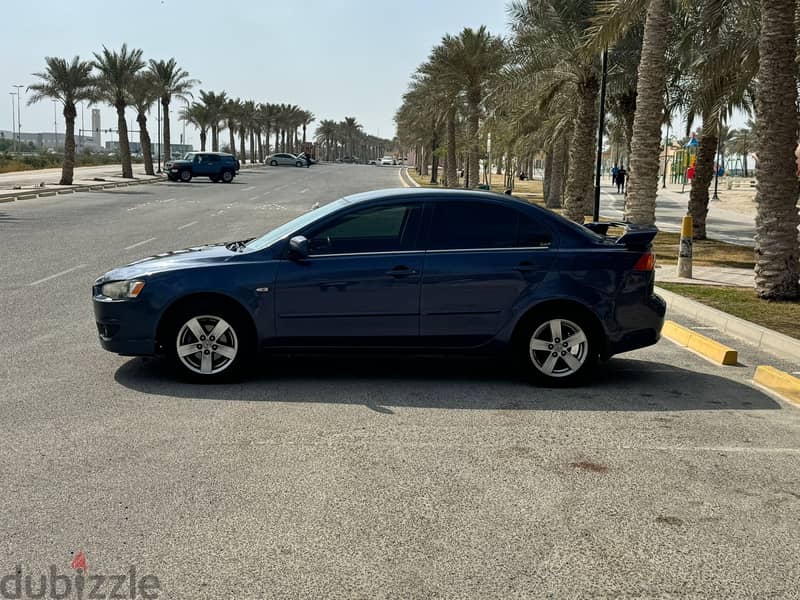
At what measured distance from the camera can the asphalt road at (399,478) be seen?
4.09 m

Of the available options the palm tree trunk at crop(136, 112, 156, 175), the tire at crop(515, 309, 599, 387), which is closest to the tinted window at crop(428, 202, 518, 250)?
the tire at crop(515, 309, 599, 387)

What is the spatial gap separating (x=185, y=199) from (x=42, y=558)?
36028 millimetres

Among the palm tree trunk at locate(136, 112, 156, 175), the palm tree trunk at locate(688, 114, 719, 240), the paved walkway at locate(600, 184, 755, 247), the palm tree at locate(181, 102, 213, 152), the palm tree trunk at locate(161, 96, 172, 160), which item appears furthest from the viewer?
the palm tree at locate(181, 102, 213, 152)

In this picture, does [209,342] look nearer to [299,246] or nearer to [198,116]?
[299,246]

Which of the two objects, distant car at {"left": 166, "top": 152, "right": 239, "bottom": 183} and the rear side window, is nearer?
the rear side window

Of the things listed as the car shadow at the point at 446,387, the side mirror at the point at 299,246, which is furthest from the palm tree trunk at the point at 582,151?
the side mirror at the point at 299,246

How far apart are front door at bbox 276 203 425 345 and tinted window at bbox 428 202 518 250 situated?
0.26 metres

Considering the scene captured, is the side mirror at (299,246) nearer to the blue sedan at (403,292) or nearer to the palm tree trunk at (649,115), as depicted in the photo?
the blue sedan at (403,292)

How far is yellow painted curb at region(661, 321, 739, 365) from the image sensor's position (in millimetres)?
8883

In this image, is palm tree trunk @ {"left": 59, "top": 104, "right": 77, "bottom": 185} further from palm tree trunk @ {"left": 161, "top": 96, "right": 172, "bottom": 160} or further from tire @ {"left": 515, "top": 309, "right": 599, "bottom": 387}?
tire @ {"left": 515, "top": 309, "right": 599, "bottom": 387}

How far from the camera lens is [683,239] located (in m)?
15.6

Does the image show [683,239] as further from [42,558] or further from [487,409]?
[42,558]

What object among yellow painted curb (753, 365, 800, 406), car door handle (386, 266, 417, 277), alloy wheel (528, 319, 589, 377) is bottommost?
yellow painted curb (753, 365, 800, 406)

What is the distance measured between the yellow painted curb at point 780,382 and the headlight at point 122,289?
539cm
